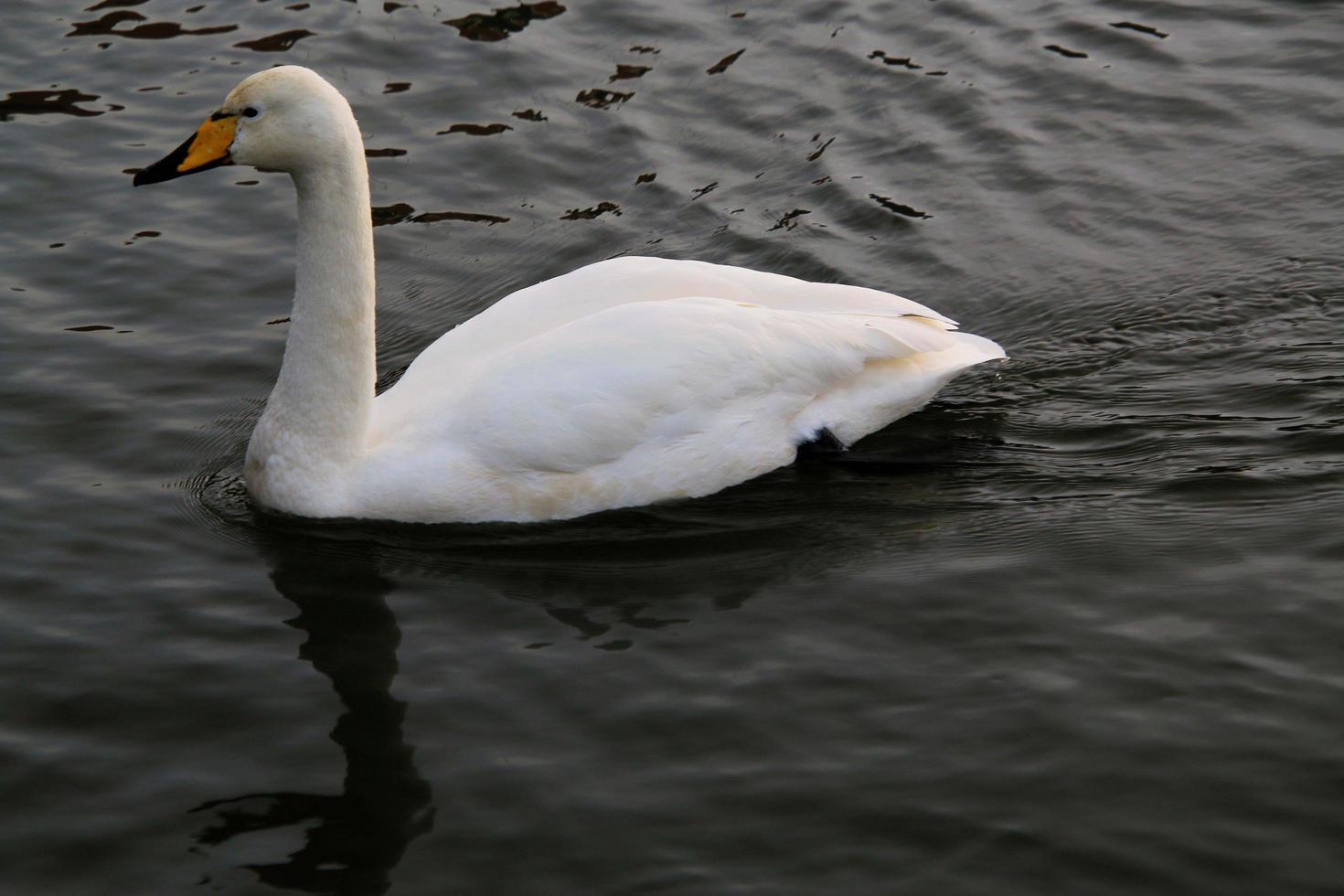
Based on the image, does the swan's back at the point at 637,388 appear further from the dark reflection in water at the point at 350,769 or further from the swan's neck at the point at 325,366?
the dark reflection in water at the point at 350,769

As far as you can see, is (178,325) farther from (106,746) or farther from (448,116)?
(106,746)

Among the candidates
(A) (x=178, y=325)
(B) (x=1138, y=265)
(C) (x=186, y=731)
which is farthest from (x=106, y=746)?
(B) (x=1138, y=265)

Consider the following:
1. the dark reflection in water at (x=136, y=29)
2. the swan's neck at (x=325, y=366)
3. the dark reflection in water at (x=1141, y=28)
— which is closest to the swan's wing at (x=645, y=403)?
the swan's neck at (x=325, y=366)

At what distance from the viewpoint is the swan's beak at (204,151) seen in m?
7.15

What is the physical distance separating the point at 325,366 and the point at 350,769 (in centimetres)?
209

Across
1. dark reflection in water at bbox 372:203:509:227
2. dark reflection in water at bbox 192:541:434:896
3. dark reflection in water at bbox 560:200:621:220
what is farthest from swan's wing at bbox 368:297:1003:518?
dark reflection in water at bbox 372:203:509:227

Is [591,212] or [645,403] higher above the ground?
[645,403]

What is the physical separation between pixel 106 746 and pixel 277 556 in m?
1.37

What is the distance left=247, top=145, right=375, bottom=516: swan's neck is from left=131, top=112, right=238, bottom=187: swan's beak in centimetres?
31

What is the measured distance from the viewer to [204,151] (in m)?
7.18

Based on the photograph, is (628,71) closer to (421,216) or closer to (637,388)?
(421,216)

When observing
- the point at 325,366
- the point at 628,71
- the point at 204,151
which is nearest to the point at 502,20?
the point at 628,71

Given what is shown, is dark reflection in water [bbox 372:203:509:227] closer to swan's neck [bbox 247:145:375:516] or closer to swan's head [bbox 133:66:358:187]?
swan's neck [bbox 247:145:375:516]

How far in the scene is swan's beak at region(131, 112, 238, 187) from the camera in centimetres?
715
